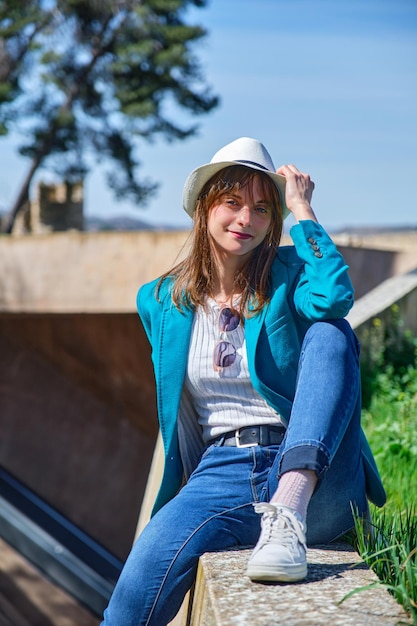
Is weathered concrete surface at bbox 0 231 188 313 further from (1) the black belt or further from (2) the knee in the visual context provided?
(2) the knee

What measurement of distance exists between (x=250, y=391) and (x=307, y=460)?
1.27ft

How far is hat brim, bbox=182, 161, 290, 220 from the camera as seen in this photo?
2488 mm

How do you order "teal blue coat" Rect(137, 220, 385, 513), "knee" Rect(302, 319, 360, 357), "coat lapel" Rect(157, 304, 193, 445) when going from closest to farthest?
"knee" Rect(302, 319, 360, 357)
"teal blue coat" Rect(137, 220, 385, 513)
"coat lapel" Rect(157, 304, 193, 445)

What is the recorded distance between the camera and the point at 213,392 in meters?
2.44

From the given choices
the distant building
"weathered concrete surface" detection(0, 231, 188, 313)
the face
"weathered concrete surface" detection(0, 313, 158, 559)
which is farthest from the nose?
the distant building

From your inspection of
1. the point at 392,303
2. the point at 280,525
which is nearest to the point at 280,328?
the point at 280,525

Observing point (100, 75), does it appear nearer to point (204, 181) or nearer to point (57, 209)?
point (57, 209)

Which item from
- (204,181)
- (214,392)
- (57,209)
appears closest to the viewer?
(214,392)

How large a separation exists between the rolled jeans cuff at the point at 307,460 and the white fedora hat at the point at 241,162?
804 millimetres

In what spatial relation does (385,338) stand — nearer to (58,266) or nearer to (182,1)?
(58,266)

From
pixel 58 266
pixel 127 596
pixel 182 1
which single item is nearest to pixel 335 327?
pixel 127 596

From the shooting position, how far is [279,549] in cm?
192

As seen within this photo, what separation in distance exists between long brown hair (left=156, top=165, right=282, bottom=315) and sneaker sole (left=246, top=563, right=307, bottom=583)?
0.77 m

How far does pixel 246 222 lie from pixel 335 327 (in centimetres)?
43
